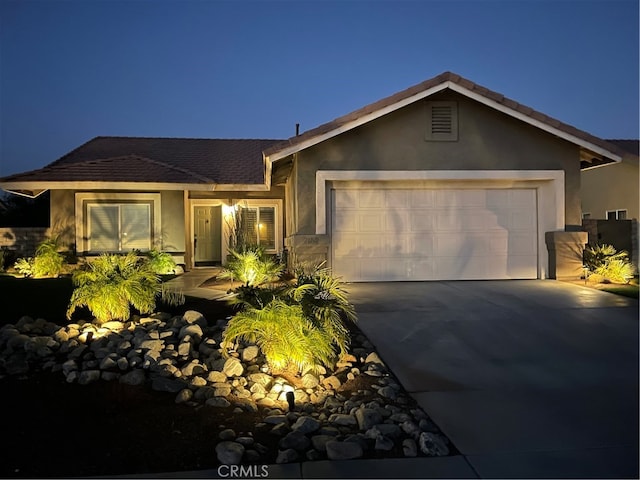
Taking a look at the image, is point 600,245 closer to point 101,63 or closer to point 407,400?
point 407,400

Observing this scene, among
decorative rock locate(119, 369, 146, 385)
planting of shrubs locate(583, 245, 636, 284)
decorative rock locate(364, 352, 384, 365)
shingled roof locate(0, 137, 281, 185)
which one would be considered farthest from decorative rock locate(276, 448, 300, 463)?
shingled roof locate(0, 137, 281, 185)

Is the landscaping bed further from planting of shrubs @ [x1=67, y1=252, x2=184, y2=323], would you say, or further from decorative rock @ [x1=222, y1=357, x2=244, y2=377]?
planting of shrubs @ [x1=67, y1=252, x2=184, y2=323]

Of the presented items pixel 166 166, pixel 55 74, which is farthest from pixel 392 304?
pixel 55 74

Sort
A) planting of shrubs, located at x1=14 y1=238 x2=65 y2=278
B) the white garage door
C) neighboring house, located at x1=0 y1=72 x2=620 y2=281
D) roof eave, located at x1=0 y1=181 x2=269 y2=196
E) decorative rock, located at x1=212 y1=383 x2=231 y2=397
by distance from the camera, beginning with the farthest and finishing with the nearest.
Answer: planting of shrubs, located at x1=14 y1=238 x2=65 y2=278 < roof eave, located at x1=0 y1=181 x2=269 y2=196 < the white garage door < neighboring house, located at x1=0 y1=72 x2=620 y2=281 < decorative rock, located at x1=212 y1=383 x2=231 y2=397

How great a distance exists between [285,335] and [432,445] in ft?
6.24

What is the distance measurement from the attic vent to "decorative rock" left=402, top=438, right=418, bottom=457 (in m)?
8.39

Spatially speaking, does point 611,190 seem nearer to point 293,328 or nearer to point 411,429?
point 293,328

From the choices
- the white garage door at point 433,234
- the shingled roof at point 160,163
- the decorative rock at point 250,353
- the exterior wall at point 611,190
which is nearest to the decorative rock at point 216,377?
the decorative rock at point 250,353

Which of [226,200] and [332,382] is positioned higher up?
[226,200]

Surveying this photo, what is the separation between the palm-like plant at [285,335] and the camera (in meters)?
4.95

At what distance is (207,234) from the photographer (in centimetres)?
1686

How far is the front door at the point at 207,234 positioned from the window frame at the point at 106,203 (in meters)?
1.58

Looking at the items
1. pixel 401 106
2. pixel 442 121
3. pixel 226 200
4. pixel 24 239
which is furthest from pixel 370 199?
pixel 24 239

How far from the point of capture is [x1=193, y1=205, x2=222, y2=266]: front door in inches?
Result: 654
